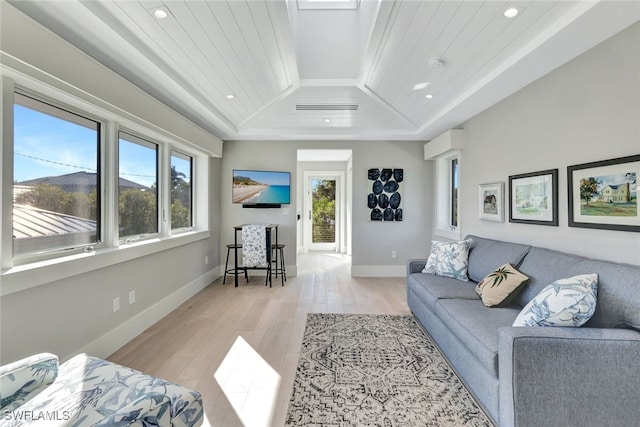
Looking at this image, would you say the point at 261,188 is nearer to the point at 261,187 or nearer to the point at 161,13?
the point at 261,187

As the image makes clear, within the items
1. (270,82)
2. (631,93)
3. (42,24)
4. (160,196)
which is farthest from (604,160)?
(160,196)

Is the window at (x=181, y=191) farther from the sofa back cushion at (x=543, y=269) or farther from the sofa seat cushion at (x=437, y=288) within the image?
the sofa back cushion at (x=543, y=269)

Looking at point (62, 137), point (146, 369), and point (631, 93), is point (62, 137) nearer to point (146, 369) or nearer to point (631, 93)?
point (146, 369)

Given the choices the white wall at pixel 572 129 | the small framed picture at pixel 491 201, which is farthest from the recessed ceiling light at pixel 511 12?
the small framed picture at pixel 491 201

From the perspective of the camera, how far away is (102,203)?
2430 millimetres

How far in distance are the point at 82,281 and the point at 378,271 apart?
3.99 meters

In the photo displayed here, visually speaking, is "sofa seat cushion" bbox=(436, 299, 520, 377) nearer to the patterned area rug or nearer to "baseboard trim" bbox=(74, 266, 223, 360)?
the patterned area rug

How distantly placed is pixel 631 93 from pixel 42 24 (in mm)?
3708

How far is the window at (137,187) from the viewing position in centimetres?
271

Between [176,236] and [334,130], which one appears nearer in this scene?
[176,236]

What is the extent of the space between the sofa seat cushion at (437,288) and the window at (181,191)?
3117mm

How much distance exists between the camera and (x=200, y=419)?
107cm

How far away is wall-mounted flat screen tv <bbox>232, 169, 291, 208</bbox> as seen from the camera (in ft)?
15.7

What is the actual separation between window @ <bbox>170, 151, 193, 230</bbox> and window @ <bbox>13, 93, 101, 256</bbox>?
1277 millimetres
